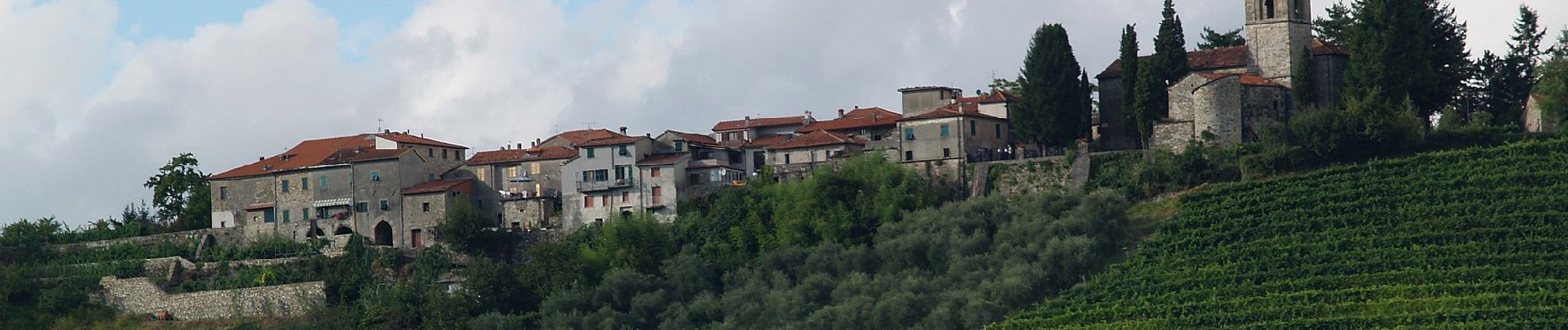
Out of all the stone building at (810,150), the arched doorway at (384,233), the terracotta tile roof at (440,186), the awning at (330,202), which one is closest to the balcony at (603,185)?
the terracotta tile roof at (440,186)

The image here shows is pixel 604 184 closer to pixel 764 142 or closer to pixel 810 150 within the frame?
pixel 810 150

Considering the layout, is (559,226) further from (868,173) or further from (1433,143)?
(1433,143)

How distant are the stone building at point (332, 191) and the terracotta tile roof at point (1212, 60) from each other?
70.7ft

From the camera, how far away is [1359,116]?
227 feet

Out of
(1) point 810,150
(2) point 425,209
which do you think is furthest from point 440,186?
(1) point 810,150

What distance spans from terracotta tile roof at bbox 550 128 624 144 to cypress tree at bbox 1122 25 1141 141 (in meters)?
15.8

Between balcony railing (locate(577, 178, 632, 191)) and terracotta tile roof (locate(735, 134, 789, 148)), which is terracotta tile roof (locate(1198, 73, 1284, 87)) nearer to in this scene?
terracotta tile roof (locate(735, 134, 789, 148))

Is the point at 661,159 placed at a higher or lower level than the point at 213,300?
higher

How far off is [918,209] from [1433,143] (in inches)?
546

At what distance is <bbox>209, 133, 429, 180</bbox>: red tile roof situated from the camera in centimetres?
8131

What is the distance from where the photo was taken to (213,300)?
2985 inches

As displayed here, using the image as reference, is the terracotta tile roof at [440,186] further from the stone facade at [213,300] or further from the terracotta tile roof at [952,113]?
the terracotta tile roof at [952,113]

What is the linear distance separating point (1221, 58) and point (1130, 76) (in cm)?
348

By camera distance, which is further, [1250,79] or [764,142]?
[764,142]
